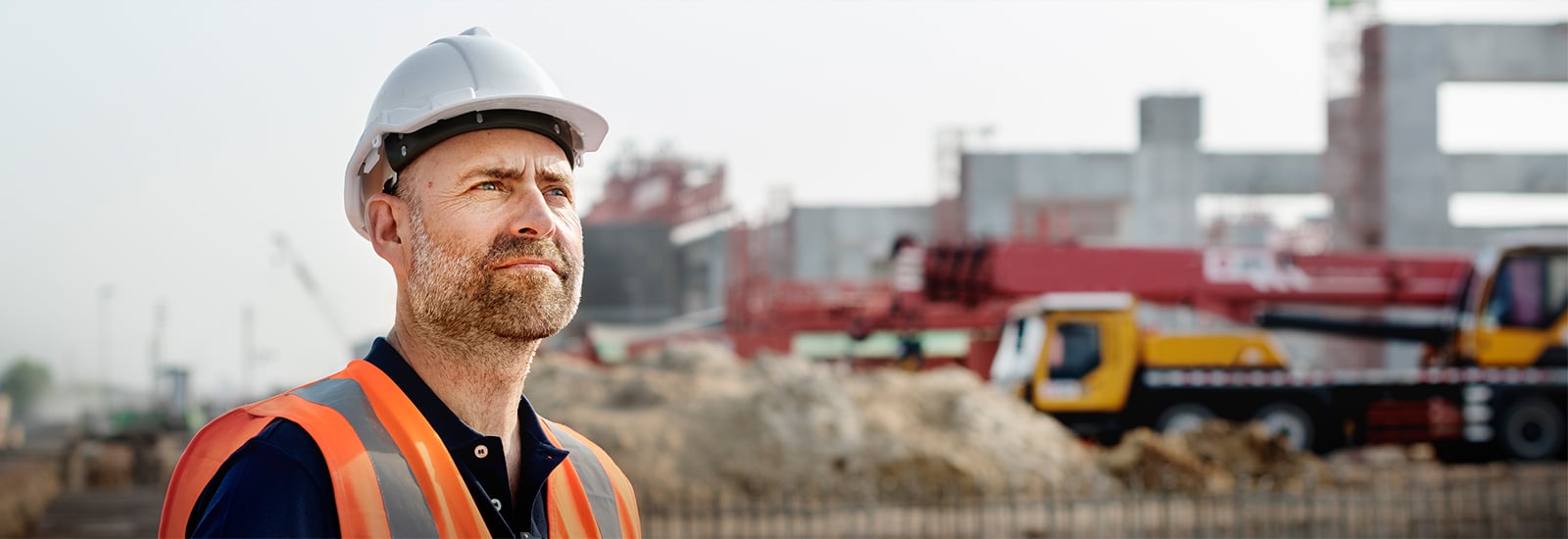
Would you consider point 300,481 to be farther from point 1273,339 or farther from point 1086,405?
point 1273,339

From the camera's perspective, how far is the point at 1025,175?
91.5 feet

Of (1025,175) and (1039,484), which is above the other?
(1025,175)

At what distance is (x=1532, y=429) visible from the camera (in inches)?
556

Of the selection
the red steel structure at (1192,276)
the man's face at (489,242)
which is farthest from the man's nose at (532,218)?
the red steel structure at (1192,276)

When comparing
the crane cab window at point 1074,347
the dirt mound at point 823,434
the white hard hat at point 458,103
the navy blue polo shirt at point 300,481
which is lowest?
the dirt mound at point 823,434

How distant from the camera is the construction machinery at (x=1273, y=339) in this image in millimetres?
12594

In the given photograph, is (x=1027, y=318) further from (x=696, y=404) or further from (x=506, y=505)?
(x=506, y=505)

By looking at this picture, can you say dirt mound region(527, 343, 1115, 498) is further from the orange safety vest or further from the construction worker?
the orange safety vest

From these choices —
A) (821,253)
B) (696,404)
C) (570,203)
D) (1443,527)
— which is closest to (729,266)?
(821,253)

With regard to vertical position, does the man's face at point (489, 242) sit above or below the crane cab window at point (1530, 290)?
above

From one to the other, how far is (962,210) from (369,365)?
2766 centimetres

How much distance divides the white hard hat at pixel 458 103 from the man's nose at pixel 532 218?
0.09 m

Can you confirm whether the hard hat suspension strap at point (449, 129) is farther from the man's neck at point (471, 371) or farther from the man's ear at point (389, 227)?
the man's neck at point (471, 371)

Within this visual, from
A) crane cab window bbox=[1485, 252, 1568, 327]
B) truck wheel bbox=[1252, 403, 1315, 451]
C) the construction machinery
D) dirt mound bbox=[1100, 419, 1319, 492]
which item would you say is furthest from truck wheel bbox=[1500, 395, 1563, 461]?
truck wheel bbox=[1252, 403, 1315, 451]
